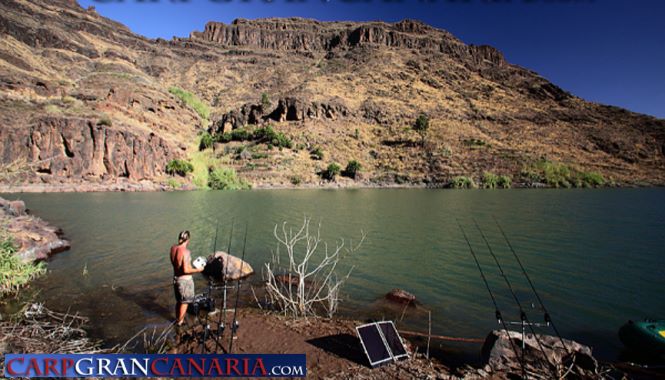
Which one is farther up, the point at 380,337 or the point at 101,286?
the point at 380,337

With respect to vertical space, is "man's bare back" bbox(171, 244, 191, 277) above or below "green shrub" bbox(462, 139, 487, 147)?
below

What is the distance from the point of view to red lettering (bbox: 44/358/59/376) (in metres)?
3.09

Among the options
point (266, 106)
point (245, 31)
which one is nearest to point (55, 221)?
point (266, 106)

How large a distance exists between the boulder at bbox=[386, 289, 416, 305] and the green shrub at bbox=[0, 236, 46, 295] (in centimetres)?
894

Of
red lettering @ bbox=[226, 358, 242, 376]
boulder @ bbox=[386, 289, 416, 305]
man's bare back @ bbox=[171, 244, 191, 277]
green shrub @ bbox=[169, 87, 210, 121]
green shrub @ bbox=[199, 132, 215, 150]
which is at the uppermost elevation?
green shrub @ bbox=[169, 87, 210, 121]

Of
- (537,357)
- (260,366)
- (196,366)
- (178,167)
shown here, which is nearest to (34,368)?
(196,366)

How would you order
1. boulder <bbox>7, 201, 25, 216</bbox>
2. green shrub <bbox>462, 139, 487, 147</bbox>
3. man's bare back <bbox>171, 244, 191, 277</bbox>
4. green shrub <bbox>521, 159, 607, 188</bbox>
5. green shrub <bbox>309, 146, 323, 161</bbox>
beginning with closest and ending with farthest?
man's bare back <bbox>171, 244, 191, 277</bbox> < boulder <bbox>7, 201, 25, 216</bbox> < green shrub <bbox>521, 159, 607, 188</bbox> < green shrub <bbox>309, 146, 323, 161</bbox> < green shrub <bbox>462, 139, 487, 147</bbox>

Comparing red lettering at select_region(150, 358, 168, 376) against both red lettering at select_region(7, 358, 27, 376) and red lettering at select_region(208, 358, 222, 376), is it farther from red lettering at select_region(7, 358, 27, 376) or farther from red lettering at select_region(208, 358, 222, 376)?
red lettering at select_region(7, 358, 27, 376)

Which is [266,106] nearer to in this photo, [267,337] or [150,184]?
[150,184]

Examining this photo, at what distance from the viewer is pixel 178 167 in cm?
5184

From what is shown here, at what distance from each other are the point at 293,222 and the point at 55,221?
537 inches

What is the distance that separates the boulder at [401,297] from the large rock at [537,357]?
110 inches

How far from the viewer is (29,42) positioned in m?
82.8

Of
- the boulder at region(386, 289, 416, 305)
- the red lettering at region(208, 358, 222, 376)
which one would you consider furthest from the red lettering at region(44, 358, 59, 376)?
the boulder at region(386, 289, 416, 305)
